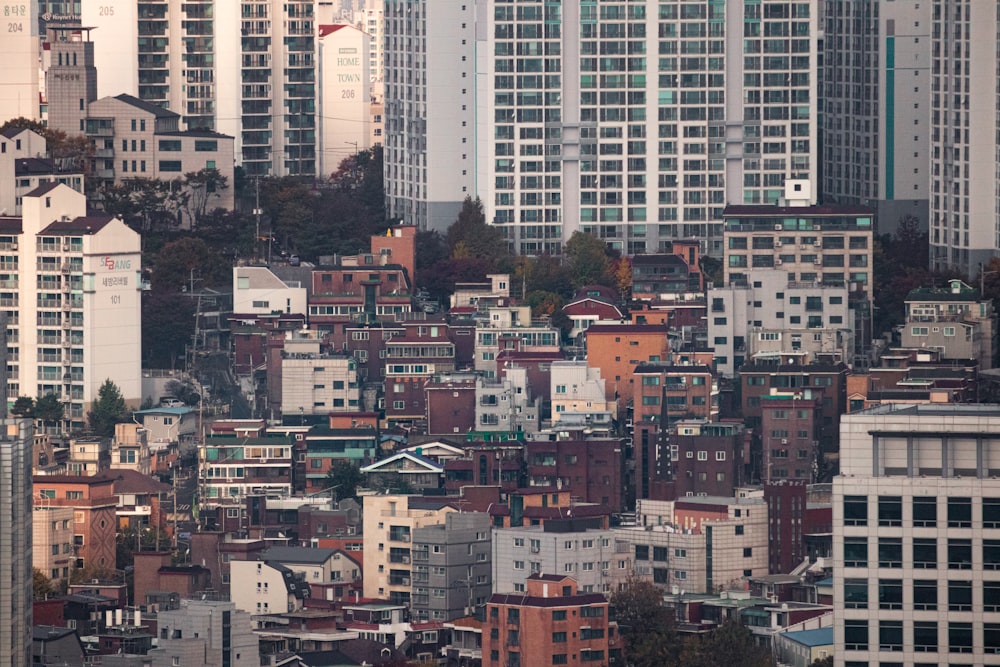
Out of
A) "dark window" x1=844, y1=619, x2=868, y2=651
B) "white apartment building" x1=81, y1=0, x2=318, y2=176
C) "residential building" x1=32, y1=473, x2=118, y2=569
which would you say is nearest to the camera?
"dark window" x1=844, y1=619, x2=868, y2=651

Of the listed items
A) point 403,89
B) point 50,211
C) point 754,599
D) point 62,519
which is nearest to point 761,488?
point 754,599

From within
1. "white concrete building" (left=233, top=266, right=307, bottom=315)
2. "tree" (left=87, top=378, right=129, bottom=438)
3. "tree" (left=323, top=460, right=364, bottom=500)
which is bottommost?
"tree" (left=323, top=460, right=364, bottom=500)

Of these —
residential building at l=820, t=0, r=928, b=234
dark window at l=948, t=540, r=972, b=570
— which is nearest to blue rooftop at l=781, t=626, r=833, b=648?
dark window at l=948, t=540, r=972, b=570

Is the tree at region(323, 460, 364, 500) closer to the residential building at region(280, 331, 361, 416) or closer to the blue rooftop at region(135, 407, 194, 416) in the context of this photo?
the residential building at region(280, 331, 361, 416)

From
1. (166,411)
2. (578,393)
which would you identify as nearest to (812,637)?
(578,393)

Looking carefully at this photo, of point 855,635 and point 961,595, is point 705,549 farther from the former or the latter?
point 961,595

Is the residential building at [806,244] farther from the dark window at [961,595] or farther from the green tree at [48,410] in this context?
the dark window at [961,595]

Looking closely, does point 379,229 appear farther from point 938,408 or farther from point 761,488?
point 938,408

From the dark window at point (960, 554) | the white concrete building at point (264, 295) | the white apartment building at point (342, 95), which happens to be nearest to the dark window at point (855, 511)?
the dark window at point (960, 554)
